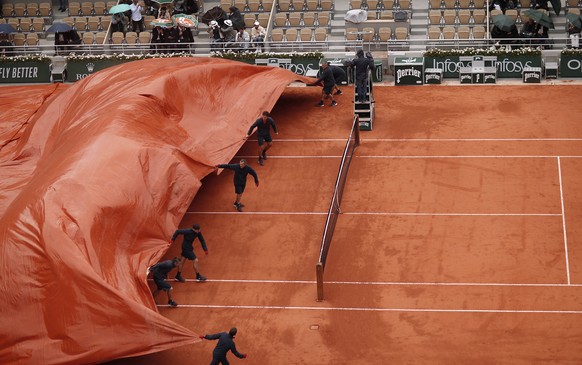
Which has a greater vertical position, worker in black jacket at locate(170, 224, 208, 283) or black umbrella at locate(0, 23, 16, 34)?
black umbrella at locate(0, 23, 16, 34)

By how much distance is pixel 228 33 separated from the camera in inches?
1617

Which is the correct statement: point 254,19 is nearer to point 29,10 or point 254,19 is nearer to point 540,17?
point 29,10

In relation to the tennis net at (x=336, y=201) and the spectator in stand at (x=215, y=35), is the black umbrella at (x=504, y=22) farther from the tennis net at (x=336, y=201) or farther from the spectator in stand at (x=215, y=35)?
the spectator in stand at (x=215, y=35)

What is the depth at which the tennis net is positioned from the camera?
26.3 m

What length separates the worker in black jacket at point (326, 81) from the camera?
119ft

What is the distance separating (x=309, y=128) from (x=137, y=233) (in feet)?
33.3

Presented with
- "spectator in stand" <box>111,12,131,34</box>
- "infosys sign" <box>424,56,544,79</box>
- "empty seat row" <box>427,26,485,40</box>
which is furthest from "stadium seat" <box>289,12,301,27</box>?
"spectator in stand" <box>111,12,131,34</box>

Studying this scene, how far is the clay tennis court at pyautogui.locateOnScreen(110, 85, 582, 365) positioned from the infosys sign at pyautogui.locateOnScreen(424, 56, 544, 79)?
5.03 feet

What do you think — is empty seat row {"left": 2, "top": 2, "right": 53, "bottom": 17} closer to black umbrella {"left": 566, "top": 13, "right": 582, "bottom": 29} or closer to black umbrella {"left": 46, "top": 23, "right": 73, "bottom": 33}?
black umbrella {"left": 46, "top": 23, "right": 73, "bottom": 33}

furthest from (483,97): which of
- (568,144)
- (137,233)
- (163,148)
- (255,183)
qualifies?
(137,233)

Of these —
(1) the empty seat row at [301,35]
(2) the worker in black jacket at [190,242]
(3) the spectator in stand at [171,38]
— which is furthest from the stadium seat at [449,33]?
(2) the worker in black jacket at [190,242]

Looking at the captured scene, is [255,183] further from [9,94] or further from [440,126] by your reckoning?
[9,94]

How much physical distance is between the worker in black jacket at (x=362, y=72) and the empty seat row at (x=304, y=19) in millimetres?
7889

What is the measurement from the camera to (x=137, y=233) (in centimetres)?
2664
